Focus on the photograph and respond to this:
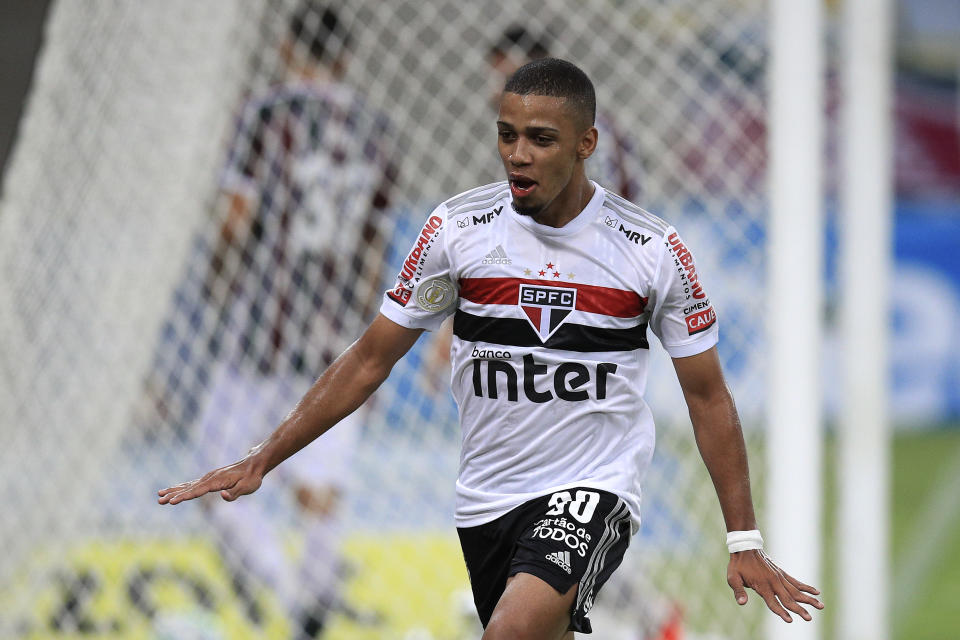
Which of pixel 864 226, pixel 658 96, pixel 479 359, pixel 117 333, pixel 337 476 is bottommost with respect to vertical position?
pixel 337 476

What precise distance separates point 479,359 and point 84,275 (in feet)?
8.31

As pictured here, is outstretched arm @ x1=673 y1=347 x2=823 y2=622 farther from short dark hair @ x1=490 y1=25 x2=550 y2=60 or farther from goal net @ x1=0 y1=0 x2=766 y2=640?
short dark hair @ x1=490 y1=25 x2=550 y2=60

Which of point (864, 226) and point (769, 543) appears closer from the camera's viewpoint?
point (769, 543)

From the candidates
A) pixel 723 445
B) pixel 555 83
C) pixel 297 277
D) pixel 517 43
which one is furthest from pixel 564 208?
pixel 297 277

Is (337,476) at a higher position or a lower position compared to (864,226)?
lower

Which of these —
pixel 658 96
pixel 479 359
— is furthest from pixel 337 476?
pixel 479 359

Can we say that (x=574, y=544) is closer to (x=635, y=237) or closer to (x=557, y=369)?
(x=557, y=369)

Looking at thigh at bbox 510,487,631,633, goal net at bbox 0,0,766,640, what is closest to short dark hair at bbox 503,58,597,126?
thigh at bbox 510,487,631,633

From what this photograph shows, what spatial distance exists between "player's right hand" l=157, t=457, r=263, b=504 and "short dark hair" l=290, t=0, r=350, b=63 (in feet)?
9.62

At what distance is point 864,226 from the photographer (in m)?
5.41

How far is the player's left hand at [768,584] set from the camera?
277 cm

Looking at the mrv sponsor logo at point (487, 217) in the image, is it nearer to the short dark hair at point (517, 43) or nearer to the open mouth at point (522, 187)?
the open mouth at point (522, 187)

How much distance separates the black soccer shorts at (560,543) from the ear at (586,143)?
72 cm

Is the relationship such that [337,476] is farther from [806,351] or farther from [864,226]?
[864,226]
